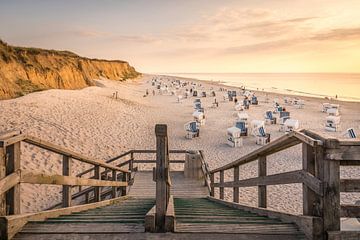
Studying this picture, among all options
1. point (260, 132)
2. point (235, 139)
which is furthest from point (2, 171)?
point (260, 132)

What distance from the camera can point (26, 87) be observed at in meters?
31.8

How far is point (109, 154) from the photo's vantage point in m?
15.5

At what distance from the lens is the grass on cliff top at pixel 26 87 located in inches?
1181

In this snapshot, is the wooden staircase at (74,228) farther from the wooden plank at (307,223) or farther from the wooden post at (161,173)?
the wooden plank at (307,223)

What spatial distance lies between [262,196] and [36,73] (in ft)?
115

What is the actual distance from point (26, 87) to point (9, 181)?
103 ft

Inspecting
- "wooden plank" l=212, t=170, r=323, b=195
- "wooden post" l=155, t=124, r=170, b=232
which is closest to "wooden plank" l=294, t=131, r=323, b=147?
"wooden plank" l=212, t=170, r=323, b=195

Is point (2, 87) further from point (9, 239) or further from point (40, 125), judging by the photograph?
point (9, 239)

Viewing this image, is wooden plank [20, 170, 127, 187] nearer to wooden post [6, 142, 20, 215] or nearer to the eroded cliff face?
wooden post [6, 142, 20, 215]

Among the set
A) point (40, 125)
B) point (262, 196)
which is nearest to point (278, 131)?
point (40, 125)

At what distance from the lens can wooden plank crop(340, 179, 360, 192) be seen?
8.96 feet

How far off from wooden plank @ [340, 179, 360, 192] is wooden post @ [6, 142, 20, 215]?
2.93 m

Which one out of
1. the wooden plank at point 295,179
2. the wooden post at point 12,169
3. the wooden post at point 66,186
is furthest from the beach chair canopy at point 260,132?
the wooden post at point 12,169

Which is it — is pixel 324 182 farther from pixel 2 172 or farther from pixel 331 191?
pixel 2 172
